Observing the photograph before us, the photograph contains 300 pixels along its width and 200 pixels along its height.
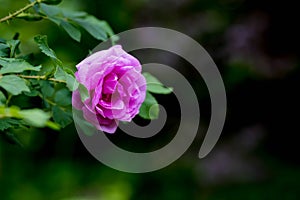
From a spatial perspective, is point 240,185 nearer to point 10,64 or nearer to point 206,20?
point 206,20

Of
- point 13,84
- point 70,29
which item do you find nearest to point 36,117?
point 13,84

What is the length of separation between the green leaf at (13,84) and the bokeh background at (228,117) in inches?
59.0

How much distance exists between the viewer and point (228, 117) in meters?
2.45

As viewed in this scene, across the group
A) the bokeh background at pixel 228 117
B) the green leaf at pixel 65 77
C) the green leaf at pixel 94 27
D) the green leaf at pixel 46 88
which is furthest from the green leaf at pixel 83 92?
the bokeh background at pixel 228 117

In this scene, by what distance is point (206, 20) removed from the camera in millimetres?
2469

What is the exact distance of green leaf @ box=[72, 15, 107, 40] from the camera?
37.1 inches

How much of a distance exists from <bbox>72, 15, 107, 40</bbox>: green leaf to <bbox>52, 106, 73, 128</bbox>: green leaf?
141 millimetres

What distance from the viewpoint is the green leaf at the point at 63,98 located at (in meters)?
0.89

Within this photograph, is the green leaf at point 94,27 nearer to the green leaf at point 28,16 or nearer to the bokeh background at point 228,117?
the green leaf at point 28,16

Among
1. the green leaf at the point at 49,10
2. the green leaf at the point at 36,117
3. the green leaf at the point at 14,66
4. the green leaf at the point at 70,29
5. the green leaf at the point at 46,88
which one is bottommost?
the green leaf at the point at 46,88

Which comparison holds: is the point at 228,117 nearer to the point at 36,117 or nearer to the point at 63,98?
the point at 63,98

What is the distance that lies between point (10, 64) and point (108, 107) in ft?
0.47

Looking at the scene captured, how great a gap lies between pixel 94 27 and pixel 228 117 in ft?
5.13

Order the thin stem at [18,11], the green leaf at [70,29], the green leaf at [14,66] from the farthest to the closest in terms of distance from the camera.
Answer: the green leaf at [70,29] < the thin stem at [18,11] < the green leaf at [14,66]
